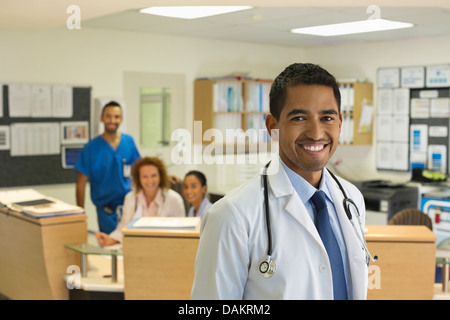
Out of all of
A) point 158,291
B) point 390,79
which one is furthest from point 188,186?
point 390,79

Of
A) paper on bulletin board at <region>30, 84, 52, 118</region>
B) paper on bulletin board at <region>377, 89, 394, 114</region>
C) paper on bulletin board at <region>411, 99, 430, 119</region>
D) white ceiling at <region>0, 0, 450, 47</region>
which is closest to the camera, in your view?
white ceiling at <region>0, 0, 450, 47</region>

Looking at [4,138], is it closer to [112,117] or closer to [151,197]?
[112,117]

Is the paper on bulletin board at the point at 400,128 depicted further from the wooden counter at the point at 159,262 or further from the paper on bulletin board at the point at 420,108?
the wooden counter at the point at 159,262

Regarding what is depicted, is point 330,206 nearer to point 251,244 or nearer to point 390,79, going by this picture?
point 251,244

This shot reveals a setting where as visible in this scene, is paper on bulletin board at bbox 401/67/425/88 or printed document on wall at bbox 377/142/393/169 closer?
paper on bulletin board at bbox 401/67/425/88

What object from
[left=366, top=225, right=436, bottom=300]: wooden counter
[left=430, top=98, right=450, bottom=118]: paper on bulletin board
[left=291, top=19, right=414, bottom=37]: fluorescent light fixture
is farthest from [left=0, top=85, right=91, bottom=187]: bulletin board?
[left=430, top=98, right=450, bottom=118]: paper on bulletin board

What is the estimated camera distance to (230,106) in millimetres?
5945

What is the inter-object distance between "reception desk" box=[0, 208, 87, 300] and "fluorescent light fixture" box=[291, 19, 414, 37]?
9.83ft

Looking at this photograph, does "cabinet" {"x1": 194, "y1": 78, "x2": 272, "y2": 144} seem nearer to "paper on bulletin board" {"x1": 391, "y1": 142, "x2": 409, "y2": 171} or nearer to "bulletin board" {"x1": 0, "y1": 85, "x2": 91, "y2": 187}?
"bulletin board" {"x1": 0, "y1": 85, "x2": 91, "y2": 187}

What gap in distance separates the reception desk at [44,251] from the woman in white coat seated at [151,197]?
0.73 meters

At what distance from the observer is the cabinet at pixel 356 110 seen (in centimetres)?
623

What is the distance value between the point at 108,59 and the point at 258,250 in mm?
4432

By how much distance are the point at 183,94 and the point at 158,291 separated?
11.5 ft

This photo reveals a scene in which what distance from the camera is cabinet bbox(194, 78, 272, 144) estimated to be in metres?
5.82
